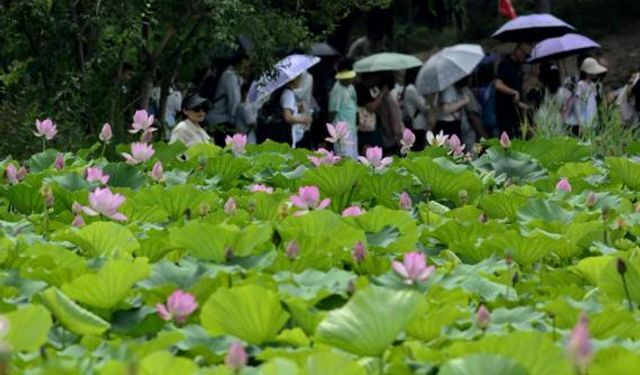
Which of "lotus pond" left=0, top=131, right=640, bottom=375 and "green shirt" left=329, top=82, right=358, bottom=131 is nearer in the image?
"lotus pond" left=0, top=131, right=640, bottom=375

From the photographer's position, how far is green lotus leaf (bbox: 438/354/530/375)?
1870mm

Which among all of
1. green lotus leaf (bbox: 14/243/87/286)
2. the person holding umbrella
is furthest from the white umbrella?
green lotus leaf (bbox: 14/243/87/286)

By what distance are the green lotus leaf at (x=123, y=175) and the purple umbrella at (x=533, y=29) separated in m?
11.1

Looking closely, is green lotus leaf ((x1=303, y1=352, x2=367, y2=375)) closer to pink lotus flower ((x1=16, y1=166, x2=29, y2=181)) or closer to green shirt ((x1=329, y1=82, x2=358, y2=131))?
pink lotus flower ((x1=16, y1=166, x2=29, y2=181))

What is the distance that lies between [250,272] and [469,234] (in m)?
0.95

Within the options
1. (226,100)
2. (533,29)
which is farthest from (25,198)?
(533,29)

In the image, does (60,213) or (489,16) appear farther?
(489,16)

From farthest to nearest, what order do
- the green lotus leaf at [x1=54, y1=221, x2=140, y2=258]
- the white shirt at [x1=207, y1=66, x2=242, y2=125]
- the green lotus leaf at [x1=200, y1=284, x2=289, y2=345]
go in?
the white shirt at [x1=207, y1=66, x2=242, y2=125] < the green lotus leaf at [x1=54, y1=221, x2=140, y2=258] < the green lotus leaf at [x1=200, y1=284, x2=289, y2=345]

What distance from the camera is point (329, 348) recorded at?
2.30 m

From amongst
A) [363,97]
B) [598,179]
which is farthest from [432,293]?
[363,97]

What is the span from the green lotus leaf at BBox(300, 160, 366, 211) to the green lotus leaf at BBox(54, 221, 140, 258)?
1.18 metres

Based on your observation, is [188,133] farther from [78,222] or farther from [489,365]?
[489,365]

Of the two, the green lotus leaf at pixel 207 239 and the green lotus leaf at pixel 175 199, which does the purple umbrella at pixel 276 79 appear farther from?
the green lotus leaf at pixel 207 239

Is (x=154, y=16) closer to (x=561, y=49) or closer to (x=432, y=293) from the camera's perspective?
(x=561, y=49)
